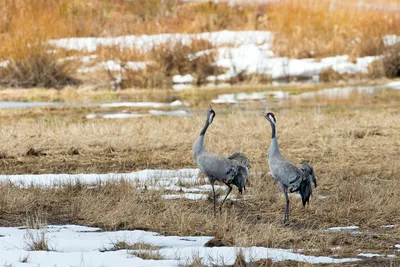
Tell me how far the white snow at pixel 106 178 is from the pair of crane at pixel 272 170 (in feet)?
5.58

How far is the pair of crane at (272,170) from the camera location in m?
6.74

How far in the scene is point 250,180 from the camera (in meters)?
9.06

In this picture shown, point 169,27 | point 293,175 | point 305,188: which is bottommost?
point 305,188

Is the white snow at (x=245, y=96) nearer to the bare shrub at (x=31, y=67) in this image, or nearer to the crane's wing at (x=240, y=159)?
the bare shrub at (x=31, y=67)

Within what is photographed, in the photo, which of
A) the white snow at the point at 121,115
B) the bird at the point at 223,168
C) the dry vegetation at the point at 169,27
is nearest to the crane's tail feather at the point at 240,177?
the bird at the point at 223,168

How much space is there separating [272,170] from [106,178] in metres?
2.91

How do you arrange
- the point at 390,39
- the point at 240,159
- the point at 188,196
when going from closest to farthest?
1. the point at 240,159
2. the point at 188,196
3. the point at 390,39

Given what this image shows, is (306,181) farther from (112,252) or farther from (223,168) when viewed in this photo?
(112,252)

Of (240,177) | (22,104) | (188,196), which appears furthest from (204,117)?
(240,177)

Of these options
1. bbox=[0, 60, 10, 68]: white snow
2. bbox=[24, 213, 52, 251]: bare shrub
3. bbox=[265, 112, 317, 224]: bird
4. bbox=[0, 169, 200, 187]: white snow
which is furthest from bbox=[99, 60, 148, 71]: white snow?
bbox=[24, 213, 52, 251]: bare shrub

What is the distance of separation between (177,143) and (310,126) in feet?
9.05

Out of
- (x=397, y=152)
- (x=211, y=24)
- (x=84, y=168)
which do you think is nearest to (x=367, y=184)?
(x=397, y=152)

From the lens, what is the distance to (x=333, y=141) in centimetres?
1173

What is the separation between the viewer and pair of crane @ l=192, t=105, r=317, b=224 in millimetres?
6744
